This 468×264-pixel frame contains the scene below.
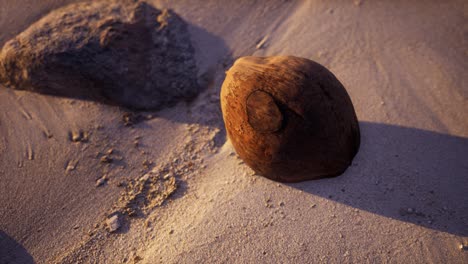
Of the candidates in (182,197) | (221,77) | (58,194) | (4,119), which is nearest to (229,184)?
(182,197)

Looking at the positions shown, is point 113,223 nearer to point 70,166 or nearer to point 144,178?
point 144,178

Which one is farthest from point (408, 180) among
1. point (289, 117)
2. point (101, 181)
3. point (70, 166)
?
point (70, 166)

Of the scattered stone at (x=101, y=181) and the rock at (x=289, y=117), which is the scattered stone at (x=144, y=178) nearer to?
the scattered stone at (x=101, y=181)

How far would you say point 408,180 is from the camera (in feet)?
7.11

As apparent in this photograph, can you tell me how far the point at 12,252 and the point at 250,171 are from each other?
72.3 inches

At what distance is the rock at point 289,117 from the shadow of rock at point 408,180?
0.20m

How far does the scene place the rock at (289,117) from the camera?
1.77 meters

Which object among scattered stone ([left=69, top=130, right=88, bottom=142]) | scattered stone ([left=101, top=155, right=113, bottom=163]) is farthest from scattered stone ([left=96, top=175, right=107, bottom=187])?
scattered stone ([left=69, top=130, right=88, bottom=142])

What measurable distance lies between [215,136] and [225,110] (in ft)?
2.16

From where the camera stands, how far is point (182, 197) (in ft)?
7.59

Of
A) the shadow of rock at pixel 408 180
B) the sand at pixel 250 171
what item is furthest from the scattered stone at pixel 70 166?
the shadow of rock at pixel 408 180

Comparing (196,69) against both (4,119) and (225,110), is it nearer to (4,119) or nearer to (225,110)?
(225,110)

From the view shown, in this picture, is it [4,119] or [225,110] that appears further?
[4,119]

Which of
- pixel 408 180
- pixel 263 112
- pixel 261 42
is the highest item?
pixel 263 112
